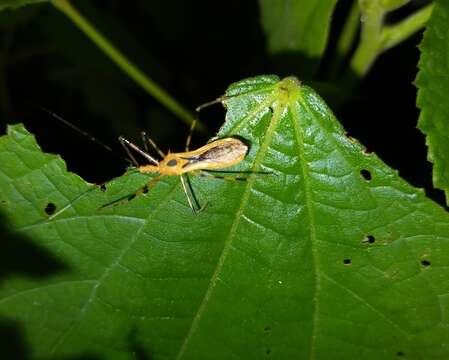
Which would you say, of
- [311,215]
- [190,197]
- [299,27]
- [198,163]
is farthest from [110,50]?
[311,215]

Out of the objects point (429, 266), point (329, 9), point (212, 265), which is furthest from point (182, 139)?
point (429, 266)

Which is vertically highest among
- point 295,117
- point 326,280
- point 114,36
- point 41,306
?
point 114,36

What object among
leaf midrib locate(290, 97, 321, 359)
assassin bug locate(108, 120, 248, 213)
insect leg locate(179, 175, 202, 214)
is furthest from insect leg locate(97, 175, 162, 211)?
leaf midrib locate(290, 97, 321, 359)

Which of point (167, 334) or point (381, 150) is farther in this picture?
point (381, 150)

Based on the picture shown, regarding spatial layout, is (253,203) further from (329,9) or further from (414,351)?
(329,9)

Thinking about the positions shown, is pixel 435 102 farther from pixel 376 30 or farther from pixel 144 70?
pixel 144 70

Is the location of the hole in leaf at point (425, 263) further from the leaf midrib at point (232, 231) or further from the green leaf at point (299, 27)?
the green leaf at point (299, 27)

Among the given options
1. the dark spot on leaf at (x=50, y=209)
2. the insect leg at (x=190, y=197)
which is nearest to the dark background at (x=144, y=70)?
the dark spot on leaf at (x=50, y=209)
